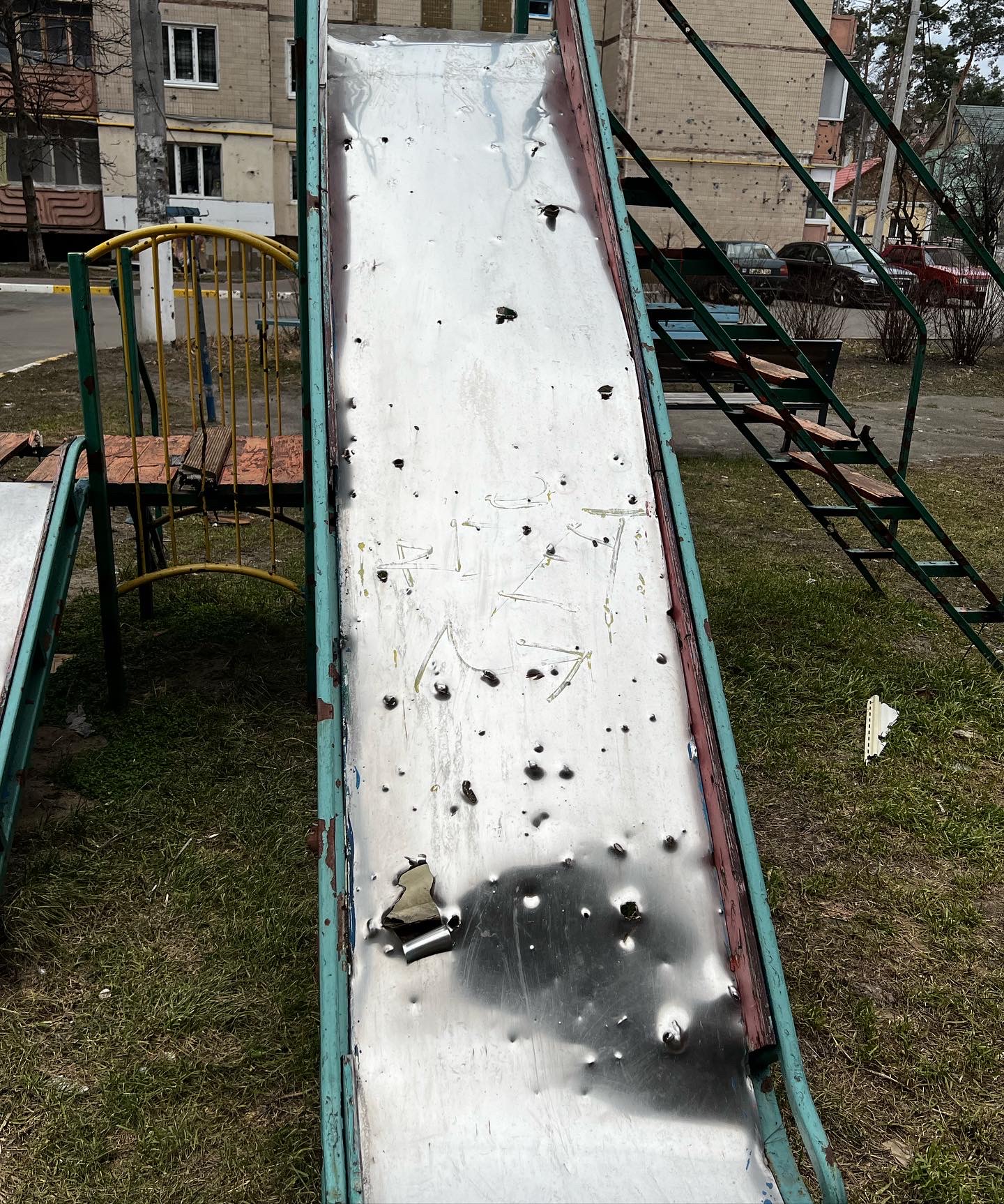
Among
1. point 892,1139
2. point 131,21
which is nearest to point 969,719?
point 892,1139

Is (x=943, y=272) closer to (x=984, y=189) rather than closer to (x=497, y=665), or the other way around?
(x=984, y=189)

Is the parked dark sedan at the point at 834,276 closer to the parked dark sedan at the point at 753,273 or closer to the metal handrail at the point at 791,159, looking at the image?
the parked dark sedan at the point at 753,273

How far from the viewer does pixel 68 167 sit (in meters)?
25.5

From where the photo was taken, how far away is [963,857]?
9.87 ft

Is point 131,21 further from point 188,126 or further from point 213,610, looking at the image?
point 188,126

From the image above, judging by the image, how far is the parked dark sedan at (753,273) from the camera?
15492 millimetres

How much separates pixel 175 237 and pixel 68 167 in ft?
85.2

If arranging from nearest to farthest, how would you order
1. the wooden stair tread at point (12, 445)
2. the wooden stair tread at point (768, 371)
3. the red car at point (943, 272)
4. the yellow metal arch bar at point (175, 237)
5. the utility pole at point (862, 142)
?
1. the yellow metal arch bar at point (175, 237)
2. the wooden stair tread at point (12, 445)
3. the wooden stair tread at point (768, 371)
4. the red car at point (943, 272)
5. the utility pole at point (862, 142)

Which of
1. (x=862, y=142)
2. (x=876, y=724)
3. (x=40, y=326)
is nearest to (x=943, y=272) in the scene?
(x=40, y=326)

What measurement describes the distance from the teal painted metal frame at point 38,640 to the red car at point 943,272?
13.4 meters

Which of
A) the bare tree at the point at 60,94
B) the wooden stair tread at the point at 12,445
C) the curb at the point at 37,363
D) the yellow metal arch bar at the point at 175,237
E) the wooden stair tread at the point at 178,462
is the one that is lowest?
the curb at the point at 37,363

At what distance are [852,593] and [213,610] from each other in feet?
9.89

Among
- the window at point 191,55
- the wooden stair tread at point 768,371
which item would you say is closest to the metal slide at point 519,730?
the wooden stair tread at point 768,371

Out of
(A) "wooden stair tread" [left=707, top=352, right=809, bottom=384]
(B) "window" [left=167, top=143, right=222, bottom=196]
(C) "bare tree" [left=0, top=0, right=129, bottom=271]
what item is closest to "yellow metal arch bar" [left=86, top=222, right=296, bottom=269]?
(A) "wooden stair tread" [left=707, top=352, right=809, bottom=384]
